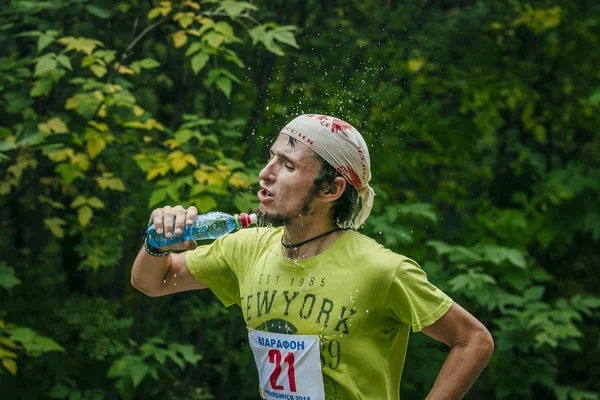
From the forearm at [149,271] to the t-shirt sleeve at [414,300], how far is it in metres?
0.69

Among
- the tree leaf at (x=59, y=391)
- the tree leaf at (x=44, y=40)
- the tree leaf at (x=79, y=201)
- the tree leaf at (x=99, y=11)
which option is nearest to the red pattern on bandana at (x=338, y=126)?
the tree leaf at (x=44, y=40)

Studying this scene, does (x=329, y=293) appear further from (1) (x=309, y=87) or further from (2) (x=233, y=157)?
(1) (x=309, y=87)

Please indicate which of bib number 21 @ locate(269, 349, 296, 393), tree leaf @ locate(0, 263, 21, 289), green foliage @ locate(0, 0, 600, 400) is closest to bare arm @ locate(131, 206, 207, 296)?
bib number 21 @ locate(269, 349, 296, 393)

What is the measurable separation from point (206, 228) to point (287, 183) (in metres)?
0.31

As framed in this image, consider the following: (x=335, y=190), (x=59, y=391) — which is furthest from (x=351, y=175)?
(x=59, y=391)

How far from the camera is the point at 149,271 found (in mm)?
2334

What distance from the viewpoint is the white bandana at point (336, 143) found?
2.18 metres

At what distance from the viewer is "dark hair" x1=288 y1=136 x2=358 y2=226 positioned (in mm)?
2179

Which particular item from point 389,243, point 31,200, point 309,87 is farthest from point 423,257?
point 31,200

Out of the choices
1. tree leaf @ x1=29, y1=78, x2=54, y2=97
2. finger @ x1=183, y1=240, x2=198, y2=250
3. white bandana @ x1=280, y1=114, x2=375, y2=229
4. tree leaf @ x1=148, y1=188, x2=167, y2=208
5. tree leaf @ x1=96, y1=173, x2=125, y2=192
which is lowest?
tree leaf @ x1=96, y1=173, x2=125, y2=192

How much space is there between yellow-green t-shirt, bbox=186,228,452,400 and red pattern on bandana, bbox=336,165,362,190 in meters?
0.15

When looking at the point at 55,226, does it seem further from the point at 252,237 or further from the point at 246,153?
the point at 252,237

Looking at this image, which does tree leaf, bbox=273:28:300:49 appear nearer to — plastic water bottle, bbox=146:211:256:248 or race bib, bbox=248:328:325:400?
plastic water bottle, bbox=146:211:256:248

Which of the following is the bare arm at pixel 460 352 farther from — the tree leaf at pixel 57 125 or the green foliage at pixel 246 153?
the tree leaf at pixel 57 125
